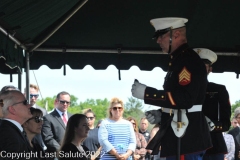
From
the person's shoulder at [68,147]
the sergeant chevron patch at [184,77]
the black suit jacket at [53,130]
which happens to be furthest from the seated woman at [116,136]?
the sergeant chevron patch at [184,77]

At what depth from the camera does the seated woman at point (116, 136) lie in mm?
10125

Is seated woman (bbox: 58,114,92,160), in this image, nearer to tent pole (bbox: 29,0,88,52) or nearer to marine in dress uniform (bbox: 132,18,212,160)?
tent pole (bbox: 29,0,88,52)

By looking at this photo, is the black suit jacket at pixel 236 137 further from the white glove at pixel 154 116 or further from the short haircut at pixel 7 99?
the short haircut at pixel 7 99

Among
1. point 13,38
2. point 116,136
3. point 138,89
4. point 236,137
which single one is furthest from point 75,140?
point 236,137

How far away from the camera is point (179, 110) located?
555 cm

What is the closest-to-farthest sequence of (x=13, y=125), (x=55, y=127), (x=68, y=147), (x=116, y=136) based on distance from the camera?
(x=13, y=125) < (x=68, y=147) < (x=55, y=127) < (x=116, y=136)

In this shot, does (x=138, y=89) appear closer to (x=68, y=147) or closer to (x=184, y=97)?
(x=184, y=97)

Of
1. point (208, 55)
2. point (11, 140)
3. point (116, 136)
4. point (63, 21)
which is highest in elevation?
point (63, 21)

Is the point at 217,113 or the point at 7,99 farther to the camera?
the point at 217,113

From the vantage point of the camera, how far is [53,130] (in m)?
9.02

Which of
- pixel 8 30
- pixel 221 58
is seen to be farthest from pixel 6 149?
pixel 221 58

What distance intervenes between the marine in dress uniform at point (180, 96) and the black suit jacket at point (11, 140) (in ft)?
3.43

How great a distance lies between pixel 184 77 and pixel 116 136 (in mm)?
4903

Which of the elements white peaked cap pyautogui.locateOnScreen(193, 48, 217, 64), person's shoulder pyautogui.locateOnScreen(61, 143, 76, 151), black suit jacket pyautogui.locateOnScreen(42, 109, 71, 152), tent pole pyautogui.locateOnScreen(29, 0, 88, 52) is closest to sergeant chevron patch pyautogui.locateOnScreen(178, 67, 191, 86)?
white peaked cap pyautogui.locateOnScreen(193, 48, 217, 64)
